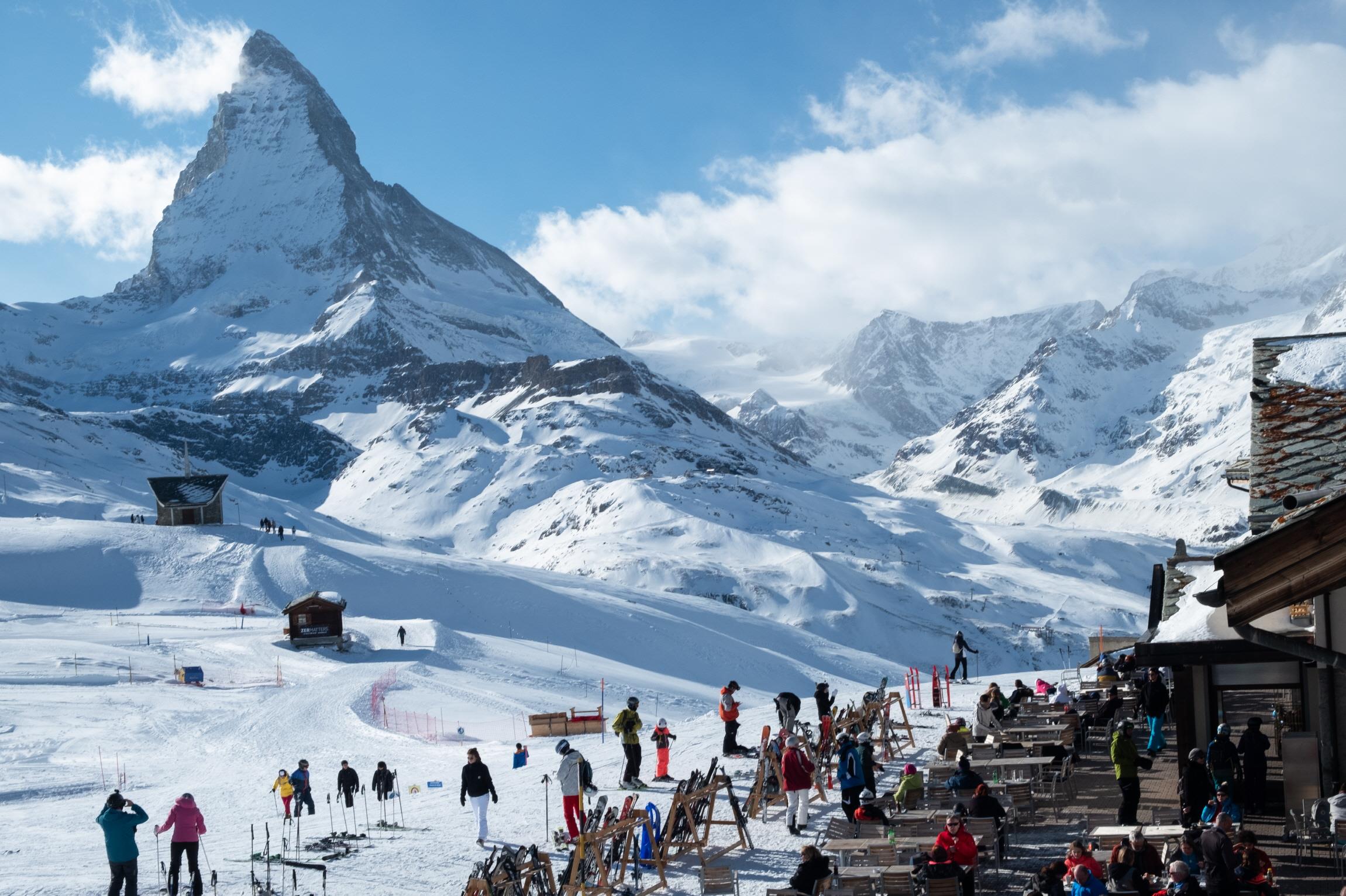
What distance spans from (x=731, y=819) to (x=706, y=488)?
4877 inches

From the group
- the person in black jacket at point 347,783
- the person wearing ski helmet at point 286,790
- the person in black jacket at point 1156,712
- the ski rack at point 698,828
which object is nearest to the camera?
the ski rack at point 698,828

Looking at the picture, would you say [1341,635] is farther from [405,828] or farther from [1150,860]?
[405,828]

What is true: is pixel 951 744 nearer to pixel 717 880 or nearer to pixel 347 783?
pixel 717 880

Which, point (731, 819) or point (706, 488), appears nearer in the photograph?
point (731, 819)

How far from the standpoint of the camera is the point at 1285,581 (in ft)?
25.4

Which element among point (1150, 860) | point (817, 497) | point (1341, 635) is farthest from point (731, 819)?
point (817, 497)

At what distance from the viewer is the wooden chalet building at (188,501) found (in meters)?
87.0

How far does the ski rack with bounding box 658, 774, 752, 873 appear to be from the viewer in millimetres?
15000

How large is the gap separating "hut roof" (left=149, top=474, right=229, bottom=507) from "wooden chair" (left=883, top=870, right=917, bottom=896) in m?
81.8

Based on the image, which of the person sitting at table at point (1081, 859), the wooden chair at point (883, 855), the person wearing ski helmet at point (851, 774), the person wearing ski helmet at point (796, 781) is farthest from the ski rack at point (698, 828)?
the person sitting at table at point (1081, 859)

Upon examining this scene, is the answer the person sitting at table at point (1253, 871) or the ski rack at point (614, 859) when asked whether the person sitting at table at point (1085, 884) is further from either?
the ski rack at point (614, 859)

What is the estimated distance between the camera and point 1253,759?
14555 millimetres

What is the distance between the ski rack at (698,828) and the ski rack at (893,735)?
6.10 meters

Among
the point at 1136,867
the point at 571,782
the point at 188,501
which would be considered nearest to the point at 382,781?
the point at 571,782
